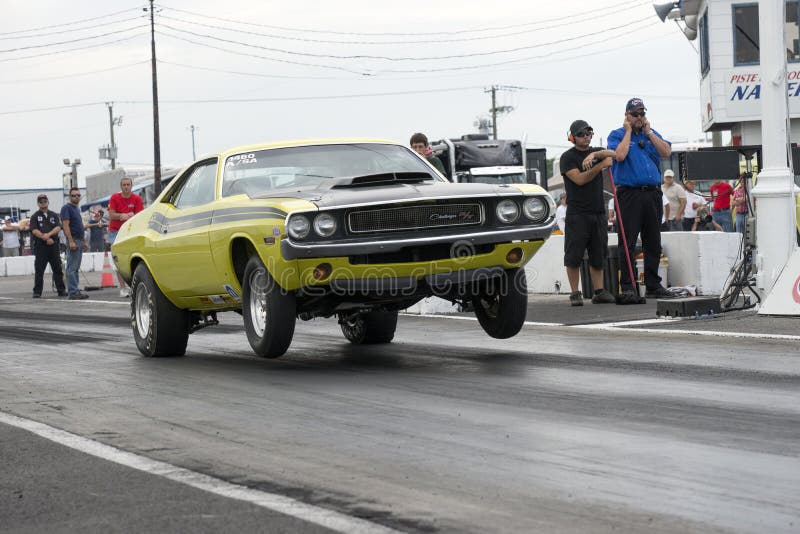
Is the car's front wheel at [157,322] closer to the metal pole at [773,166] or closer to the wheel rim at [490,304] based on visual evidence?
the wheel rim at [490,304]

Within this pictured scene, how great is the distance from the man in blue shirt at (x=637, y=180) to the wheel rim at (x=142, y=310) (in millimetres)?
5369

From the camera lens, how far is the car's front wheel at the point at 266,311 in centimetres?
881

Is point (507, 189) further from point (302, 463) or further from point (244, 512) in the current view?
point (244, 512)

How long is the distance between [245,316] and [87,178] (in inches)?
2215

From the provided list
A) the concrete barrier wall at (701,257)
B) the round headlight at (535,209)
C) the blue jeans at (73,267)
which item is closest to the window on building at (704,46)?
the blue jeans at (73,267)

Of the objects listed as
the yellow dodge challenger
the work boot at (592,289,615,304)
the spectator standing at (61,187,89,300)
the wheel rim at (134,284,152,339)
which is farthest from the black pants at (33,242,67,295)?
the yellow dodge challenger

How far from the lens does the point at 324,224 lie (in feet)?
28.0

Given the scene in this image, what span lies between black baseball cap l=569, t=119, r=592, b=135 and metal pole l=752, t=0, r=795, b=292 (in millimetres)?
2228

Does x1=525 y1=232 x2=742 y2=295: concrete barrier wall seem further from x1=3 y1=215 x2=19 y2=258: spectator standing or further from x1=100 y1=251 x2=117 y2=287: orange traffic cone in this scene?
x1=3 y1=215 x2=19 y2=258: spectator standing

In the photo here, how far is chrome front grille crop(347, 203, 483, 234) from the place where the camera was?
28.2ft

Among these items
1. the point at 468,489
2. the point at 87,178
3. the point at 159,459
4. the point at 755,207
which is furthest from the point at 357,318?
the point at 87,178

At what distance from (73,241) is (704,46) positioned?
20.4 metres

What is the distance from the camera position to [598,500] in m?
4.57

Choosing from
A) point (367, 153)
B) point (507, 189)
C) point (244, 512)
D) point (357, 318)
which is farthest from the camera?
point (357, 318)
